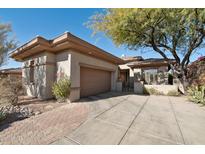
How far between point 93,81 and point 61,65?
3.04 m

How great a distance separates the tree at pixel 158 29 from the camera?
7.73 metres

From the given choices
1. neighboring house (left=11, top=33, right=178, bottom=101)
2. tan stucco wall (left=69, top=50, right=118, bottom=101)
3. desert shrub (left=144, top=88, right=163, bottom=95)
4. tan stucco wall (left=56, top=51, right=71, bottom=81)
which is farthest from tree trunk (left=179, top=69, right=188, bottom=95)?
tan stucco wall (left=56, top=51, right=71, bottom=81)

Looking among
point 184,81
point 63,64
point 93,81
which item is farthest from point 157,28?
point 63,64

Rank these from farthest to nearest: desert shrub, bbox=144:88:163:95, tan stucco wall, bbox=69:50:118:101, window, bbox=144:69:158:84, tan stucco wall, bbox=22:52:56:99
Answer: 1. window, bbox=144:69:158:84
2. desert shrub, bbox=144:88:163:95
3. tan stucco wall, bbox=22:52:56:99
4. tan stucco wall, bbox=69:50:118:101

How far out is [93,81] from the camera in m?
9.49

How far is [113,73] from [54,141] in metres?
10.6

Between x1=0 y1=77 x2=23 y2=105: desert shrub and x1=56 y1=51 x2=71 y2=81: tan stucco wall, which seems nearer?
x1=0 y1=77 x2=23 y2=105: desert shrub

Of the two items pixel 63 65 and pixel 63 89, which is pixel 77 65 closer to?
pixel 63 65

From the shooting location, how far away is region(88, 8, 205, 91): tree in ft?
25.4

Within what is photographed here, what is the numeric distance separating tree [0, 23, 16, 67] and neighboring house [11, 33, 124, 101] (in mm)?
3079

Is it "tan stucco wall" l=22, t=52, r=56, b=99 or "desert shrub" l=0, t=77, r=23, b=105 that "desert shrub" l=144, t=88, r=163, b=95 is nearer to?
"tan stucco wall" l=22, t=52, r=56, b=99

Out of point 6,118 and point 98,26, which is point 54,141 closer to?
point 6,118

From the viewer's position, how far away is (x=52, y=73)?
7.83 m
